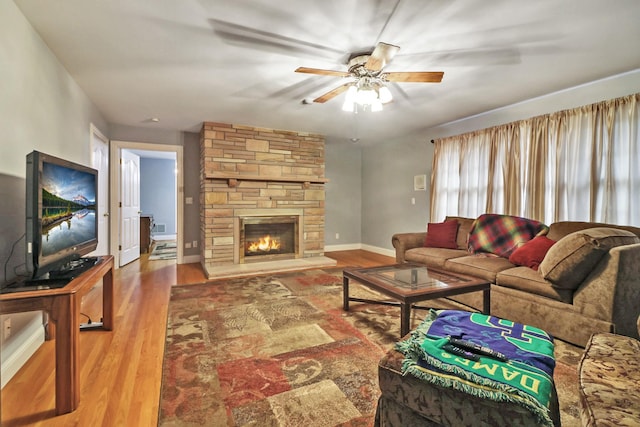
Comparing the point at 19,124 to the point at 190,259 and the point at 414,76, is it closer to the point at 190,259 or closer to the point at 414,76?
the point at 414,76

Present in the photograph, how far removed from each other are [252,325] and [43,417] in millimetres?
1355

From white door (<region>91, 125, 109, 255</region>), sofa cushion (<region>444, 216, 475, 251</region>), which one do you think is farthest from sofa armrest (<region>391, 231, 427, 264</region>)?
white door (<region>91, 125, 109, 255</region>)

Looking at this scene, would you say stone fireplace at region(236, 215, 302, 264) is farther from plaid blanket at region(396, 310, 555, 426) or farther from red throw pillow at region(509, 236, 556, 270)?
plaid blanket at region(396, 310, 555, 426)

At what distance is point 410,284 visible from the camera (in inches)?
95.2

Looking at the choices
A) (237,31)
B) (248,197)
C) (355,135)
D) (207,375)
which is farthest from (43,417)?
(355,135)

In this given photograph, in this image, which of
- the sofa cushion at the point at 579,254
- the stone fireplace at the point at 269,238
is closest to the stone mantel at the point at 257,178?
the stone fireplace at the point at 269,238

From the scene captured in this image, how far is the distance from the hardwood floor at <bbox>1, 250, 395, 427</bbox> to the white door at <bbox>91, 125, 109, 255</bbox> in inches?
56.0

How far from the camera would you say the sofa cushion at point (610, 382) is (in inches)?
36.2

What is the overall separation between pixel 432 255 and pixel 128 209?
5.05 m

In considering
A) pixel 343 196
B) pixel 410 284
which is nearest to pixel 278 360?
pixel 410 284

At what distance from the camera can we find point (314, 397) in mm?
1637

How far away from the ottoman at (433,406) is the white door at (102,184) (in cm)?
443

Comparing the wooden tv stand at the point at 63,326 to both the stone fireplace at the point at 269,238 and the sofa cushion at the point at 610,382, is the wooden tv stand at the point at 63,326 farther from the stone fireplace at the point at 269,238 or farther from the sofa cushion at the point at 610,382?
the stone fireplace at the point at 269,238

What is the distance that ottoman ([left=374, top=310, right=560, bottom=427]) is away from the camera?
100cm
